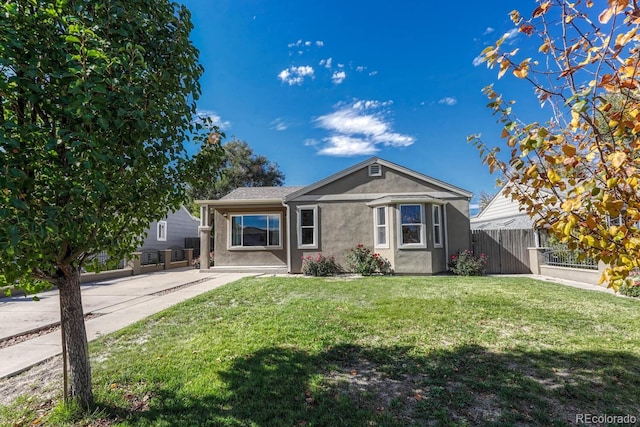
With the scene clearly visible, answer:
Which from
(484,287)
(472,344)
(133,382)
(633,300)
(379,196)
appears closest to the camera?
(133,382)

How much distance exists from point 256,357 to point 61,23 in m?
4.07

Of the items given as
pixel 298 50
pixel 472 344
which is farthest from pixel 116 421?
pixel 298 50

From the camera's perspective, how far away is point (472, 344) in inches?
179

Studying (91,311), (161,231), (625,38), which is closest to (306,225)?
(91,311)

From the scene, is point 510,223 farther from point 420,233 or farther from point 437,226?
point 420,233

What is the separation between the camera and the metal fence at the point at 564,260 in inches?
416

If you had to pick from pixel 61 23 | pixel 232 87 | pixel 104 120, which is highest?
pixel 232 87

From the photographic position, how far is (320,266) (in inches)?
499

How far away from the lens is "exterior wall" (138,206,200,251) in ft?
64.3

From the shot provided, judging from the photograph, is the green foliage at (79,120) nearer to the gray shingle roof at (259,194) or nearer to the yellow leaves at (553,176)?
the yellow leaves at (553,176)

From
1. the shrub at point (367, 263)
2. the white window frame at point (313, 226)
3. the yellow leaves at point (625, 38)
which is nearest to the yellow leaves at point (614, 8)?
the yellow leaves at point (625, 38)

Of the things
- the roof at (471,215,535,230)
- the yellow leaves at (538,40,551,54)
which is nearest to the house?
the roof at (471,215,535,230)

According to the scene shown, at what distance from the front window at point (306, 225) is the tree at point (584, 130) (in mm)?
11297

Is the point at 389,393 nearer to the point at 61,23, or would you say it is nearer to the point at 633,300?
the point at 61,23
